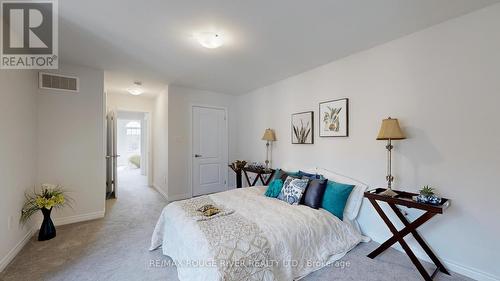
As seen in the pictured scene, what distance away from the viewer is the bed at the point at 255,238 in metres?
1.56

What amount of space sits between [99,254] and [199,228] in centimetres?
136

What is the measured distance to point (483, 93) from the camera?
1.80 meters

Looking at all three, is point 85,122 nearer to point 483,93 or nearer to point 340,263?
point 340,263

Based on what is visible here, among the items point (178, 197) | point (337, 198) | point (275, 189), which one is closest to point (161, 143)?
point (178, 197)

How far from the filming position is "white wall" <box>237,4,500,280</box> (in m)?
1.78

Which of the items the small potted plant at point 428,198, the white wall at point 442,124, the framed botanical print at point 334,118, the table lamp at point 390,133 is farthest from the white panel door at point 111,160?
the small potted plant at point 428,198

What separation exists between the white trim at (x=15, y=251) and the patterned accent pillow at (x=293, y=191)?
295cm

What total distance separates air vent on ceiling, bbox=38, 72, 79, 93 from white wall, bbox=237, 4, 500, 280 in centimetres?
395

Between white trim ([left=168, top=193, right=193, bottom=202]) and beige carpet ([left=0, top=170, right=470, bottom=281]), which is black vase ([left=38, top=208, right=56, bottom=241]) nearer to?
beige carpet ([left=0, top=170, right=470, bottom=281])

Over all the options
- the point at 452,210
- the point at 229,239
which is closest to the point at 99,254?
the point at 229,239

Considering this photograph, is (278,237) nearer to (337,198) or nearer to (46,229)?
(337,198)

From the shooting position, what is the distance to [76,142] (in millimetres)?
3127

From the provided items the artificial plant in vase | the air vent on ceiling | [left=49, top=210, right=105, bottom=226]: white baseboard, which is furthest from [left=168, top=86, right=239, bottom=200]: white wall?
the artificial plant in vase

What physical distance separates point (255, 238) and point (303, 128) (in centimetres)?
213
